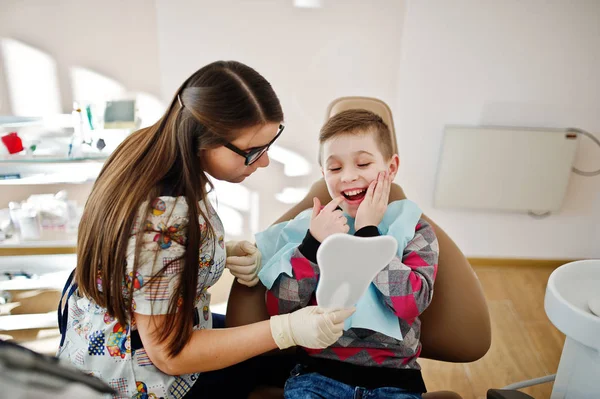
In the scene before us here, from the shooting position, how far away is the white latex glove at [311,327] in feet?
3.00

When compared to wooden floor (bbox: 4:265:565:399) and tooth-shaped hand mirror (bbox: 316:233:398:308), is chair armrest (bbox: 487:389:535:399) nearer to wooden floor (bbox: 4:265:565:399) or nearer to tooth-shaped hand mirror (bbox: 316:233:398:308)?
tooth-shaped hand mirror (bbox: 316:233:398:308)

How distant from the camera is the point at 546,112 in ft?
7.50

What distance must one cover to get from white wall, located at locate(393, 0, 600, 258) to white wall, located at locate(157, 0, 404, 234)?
13 centimetres

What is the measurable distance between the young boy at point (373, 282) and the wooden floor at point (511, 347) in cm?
89

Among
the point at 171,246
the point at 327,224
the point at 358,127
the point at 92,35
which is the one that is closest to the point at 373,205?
the point at 327,224

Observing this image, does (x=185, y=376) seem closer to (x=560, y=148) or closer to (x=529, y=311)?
(x=529, y=311)

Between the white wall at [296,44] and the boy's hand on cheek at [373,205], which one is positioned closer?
the boy's hand on cheek at [373,205]

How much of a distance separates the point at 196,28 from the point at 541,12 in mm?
1695

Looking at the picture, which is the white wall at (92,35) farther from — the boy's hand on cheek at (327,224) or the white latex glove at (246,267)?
the boy's hand on cheek at (327,224)

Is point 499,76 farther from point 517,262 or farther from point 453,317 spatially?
point 453,317

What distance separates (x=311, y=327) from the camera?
36.9 inches

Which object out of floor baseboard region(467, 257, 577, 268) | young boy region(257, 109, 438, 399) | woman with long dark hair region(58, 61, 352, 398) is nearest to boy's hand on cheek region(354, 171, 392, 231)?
young boy region(257, 109, 438, 399)

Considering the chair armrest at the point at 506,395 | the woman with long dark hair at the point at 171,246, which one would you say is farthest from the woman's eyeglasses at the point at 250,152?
the chair armrest at the point at 506,395

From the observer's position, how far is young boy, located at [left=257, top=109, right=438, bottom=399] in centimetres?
106
